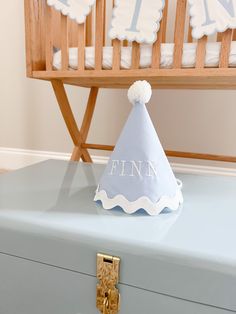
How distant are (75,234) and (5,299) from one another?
21 cm

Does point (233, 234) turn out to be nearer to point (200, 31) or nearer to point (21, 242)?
point (21, 242)

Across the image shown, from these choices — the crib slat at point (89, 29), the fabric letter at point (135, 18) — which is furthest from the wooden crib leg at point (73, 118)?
the fabric letter at point (135, 18)

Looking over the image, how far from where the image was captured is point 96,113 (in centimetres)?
147

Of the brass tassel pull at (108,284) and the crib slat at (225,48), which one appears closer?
the brass tassel pull at (108,284)

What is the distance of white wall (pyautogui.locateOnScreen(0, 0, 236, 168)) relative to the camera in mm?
1302

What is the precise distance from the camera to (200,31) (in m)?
0.73

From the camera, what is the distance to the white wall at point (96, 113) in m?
1.30

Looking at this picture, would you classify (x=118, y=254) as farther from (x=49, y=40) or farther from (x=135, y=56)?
(x=49, y=40)

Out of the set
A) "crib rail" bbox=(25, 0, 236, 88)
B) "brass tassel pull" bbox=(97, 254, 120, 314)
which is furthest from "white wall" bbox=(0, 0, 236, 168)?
"brass tassel pull" bbox=(97, 254, 120, 314)

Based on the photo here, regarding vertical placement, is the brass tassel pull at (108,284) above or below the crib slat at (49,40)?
below

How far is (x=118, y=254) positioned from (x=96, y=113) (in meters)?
1.11

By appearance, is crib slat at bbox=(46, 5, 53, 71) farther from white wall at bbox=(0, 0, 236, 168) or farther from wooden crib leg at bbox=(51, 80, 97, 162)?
white wall at bbox=(0, 0, 236, 168)

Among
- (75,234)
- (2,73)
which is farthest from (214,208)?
(2,73)

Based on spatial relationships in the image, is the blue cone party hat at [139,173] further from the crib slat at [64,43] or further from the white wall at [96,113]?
the white wall at [96,113]
